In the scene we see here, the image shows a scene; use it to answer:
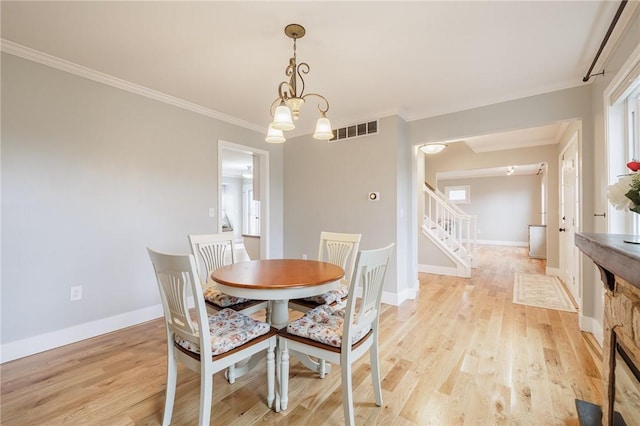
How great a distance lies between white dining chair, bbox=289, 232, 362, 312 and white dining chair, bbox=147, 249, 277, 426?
1.66 feet

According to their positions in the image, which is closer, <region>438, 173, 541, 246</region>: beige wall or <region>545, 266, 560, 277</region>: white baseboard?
<region>545, 266, 560, 277</region>: white baseboard

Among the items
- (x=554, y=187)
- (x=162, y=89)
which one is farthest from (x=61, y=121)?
(x=554, y=187)

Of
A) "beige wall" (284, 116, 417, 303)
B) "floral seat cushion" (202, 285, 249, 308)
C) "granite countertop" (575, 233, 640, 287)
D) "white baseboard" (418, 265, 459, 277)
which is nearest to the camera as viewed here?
"granite countertop" (575, 233, 640, 287)

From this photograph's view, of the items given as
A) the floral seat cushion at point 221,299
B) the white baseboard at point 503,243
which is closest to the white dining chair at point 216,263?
the floral seat cushion at point 221,299

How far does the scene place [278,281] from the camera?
1638 mm

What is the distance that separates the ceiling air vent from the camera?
3691mm

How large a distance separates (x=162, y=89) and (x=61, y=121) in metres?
0.94

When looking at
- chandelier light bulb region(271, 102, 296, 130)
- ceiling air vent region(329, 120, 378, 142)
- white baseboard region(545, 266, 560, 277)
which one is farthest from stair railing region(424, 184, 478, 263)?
chandelier light bulb region(271, 102, 296, 130)

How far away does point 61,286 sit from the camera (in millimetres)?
2422

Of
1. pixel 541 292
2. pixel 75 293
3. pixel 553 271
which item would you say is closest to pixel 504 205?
pixel 553 271

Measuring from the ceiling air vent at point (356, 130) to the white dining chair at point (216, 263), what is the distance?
7.33ft

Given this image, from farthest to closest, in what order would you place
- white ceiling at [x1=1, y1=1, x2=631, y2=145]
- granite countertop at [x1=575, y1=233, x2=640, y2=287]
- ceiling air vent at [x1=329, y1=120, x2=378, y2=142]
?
1. ceiling air vent at [x1=329, y1=120, x2=378, y2=142]
2. white ceiling at [x1=1, y1=1, x2=631, y2=145]
3. granite countertop at [x1=575, y1=233, x2=640, y2=287]

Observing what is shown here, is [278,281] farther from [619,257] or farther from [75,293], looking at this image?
[75,293]

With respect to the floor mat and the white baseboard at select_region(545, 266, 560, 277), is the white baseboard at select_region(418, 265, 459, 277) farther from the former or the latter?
the white baseboard at select_region(545, 266, 560, 277)
